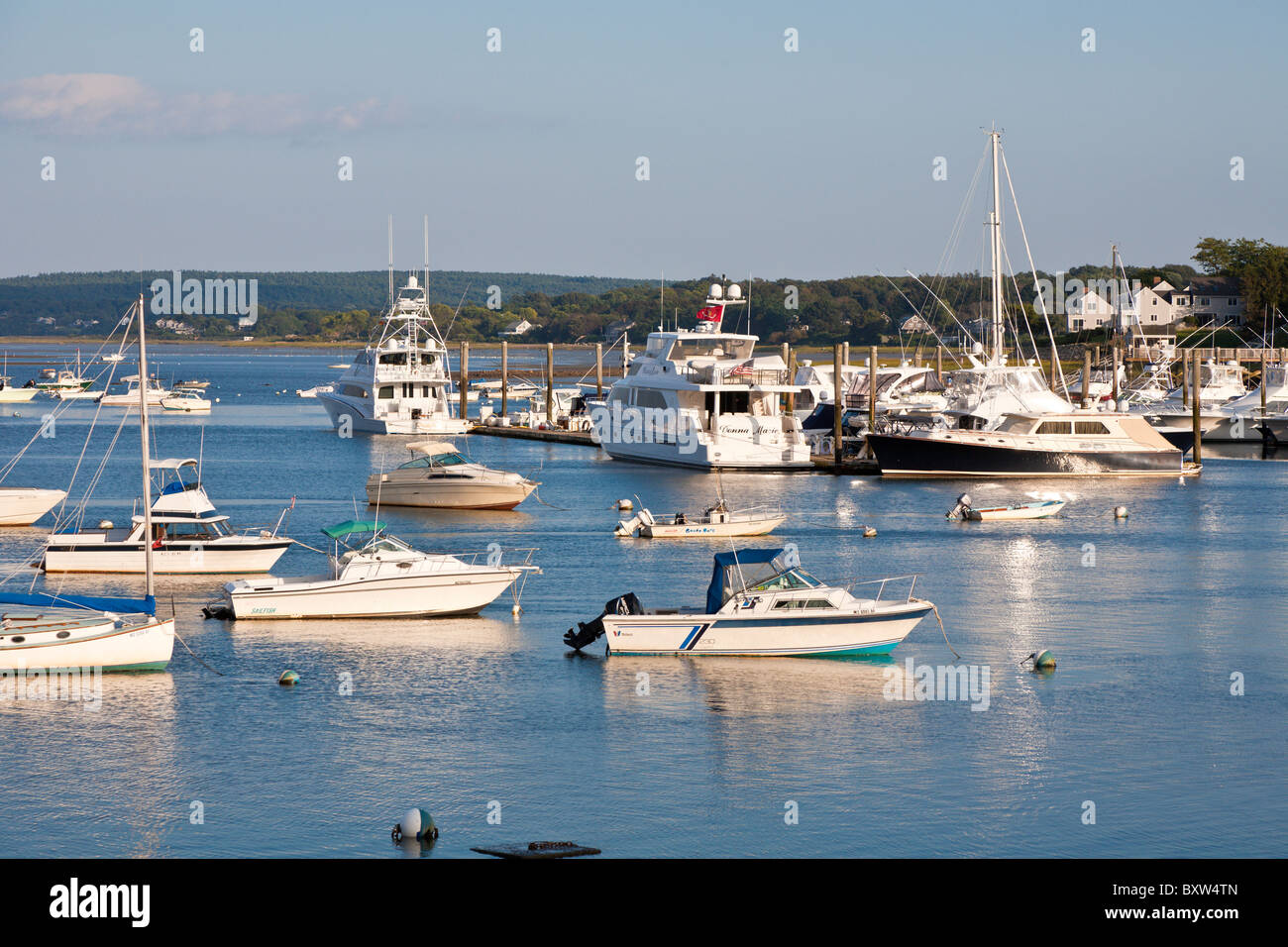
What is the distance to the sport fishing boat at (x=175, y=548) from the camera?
3619 centimetres

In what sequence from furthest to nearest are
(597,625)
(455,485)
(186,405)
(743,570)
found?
(186,405) < (455,485) < (597,625) < (743,570)

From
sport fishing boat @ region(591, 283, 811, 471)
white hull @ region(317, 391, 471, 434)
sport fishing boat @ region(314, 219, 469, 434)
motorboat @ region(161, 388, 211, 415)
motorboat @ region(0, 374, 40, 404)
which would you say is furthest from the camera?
motorboat @ region(0, 374, 40, 404)

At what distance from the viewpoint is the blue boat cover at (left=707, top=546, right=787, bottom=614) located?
27.0 meters

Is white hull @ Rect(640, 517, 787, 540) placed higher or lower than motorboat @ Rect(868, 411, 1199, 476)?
lower

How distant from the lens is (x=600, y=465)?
70.8 meters

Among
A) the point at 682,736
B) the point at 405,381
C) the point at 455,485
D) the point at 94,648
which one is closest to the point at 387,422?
the point at 405,381

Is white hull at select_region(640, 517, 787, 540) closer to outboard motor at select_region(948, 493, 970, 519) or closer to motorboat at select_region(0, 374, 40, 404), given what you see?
outboard motor at select_region(948, 493, 970, 519)

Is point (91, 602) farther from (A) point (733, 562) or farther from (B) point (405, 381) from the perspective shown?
(B) point (405, 381)

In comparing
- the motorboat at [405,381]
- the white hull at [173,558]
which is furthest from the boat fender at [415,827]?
the motorboat at [405,381]

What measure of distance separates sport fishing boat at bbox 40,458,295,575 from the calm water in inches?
32.5

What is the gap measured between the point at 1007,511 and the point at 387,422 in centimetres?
4564

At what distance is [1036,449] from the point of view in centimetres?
6391

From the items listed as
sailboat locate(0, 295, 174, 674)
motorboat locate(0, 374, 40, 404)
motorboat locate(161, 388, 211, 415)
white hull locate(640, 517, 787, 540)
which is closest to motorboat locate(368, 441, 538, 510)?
white hull locate(640, 517, 787, 540)
